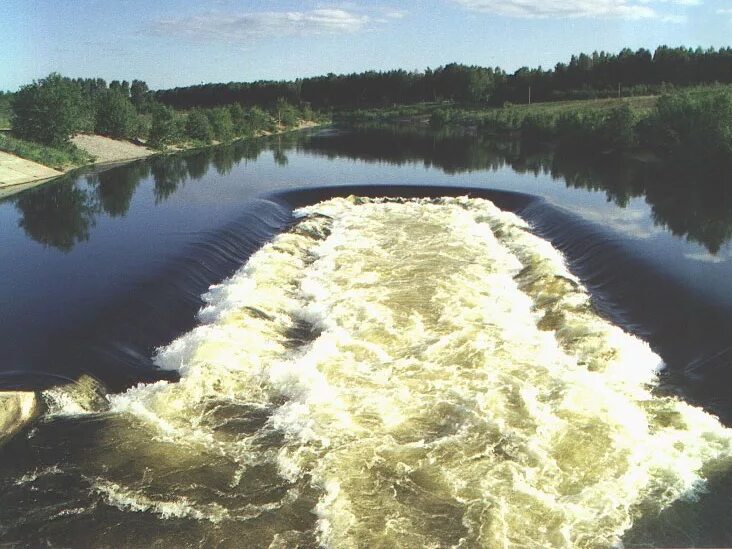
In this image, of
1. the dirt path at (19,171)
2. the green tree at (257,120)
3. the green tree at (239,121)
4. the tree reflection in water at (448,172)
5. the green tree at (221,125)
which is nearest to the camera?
the tree reflection in water at (448,172)

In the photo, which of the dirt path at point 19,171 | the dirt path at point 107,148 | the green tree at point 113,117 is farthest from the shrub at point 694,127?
the green tree at point 113,117

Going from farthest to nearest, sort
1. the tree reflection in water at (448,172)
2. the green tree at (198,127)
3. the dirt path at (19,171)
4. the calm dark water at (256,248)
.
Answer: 1. the green tree at (198,127)
2. the dirt path at (19,171)
3. the tree reflection in water at (448,172)
4. the calm dark water at (256,248)

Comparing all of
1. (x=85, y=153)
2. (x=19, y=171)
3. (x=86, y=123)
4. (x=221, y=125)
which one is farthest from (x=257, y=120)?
(x=19, y=171)

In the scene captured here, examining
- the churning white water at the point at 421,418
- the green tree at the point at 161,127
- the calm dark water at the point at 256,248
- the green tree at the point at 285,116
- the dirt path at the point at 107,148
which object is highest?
the green tree at the point at 285,116

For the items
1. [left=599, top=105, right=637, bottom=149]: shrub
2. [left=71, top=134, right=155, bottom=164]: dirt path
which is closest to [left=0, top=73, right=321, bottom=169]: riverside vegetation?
[left=71, top=134, right=155, bottom=164]: dirt path

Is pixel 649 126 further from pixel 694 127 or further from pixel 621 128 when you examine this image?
pixel 694 127

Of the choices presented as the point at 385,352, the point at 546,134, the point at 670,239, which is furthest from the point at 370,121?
the point at 385,352

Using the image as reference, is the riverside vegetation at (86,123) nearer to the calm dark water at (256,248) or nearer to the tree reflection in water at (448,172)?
the tree reflection in water at (448,172)

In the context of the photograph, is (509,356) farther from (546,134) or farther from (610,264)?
(546,134)
